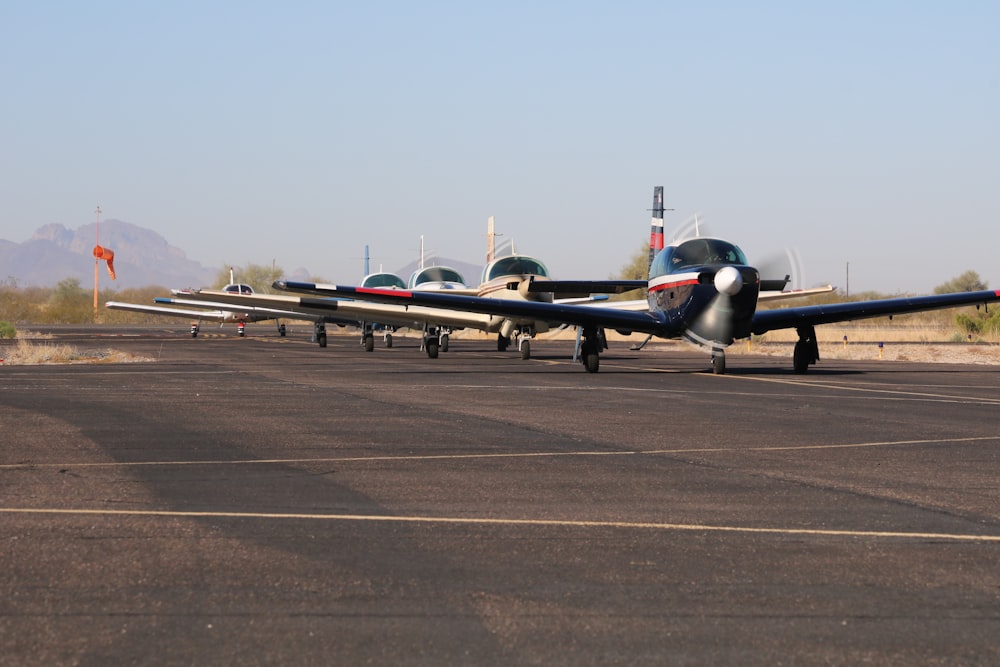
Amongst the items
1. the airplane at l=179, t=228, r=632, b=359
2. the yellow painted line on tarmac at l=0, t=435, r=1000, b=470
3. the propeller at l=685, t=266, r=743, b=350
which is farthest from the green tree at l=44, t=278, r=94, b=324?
the yellow painted line on tarmac at l=0, t=435, r=1000, b=470

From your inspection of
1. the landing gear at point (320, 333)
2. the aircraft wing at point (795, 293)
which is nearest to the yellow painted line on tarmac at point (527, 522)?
the aircraft wing at point (795, 293)

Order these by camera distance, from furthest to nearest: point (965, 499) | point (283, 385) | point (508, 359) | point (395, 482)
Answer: point (508, 359) < point (283, 385) < point (395, 482) < point (965, 499)

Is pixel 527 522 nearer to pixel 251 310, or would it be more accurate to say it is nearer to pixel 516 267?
pixel 516 267

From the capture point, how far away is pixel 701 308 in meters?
23.1

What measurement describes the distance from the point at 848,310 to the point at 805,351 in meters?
1.28

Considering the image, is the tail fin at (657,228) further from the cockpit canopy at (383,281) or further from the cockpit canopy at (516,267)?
the cockpit canopy at (383,281)

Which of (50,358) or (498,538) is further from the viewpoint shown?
(50,358)

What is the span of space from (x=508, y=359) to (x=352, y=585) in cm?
2732

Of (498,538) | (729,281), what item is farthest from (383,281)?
(498,538)

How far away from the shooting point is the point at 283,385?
20.1m

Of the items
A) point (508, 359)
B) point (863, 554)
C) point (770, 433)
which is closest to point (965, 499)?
Answer: point (863, 554)

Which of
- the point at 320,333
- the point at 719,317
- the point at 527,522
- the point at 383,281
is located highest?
the point at 383,281

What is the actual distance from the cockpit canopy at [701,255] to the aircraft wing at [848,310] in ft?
5.07

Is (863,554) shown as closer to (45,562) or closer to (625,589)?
(625,589)
